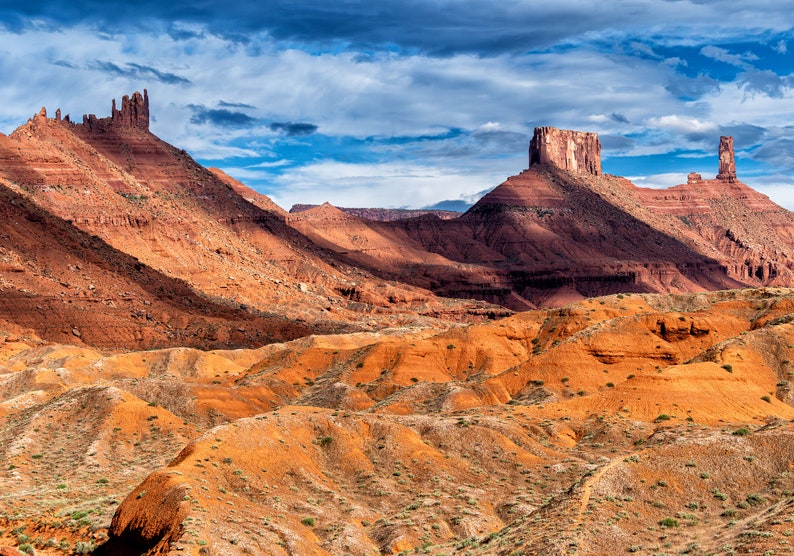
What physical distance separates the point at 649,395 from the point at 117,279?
87692mm

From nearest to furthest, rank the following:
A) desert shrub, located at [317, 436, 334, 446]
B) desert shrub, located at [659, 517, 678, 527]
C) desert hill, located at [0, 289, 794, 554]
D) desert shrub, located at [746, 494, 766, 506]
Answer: desert shrub, located at [659, 517, 678, 527], desert hill, located at [0, 289, 794, 554], desert shrub, located at [746, 494, 766, 506], desert shrub, located at [317, 436, 334, 446]

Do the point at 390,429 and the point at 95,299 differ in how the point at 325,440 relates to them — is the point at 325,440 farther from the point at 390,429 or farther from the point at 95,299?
the point at 95,299

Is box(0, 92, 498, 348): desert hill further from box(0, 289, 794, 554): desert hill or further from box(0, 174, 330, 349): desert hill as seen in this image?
box(0, 289, 794, 554): desert hill

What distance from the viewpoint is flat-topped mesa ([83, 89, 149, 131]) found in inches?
7431

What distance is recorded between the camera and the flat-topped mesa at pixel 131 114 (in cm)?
18875

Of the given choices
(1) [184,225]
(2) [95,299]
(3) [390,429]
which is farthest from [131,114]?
(3) [390,429]

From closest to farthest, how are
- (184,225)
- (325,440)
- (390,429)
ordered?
(325,440) → (390,429) → (184,225)

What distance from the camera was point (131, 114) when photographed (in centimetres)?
19225

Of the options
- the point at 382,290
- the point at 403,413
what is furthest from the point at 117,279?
the point at 403,413

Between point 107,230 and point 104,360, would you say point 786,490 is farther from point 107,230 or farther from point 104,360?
point 107,230

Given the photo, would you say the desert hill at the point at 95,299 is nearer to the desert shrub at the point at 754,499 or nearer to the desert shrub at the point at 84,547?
the desert shrub at the point at 84,547

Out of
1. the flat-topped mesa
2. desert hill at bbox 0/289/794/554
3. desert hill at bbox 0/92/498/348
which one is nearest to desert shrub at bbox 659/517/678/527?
desert hill at bbox 0/289/794/554

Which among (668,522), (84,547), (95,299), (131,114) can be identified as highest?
(131,114)

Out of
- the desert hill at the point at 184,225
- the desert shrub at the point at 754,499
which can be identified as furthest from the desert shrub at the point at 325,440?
the desert hill at the point at 184,225
